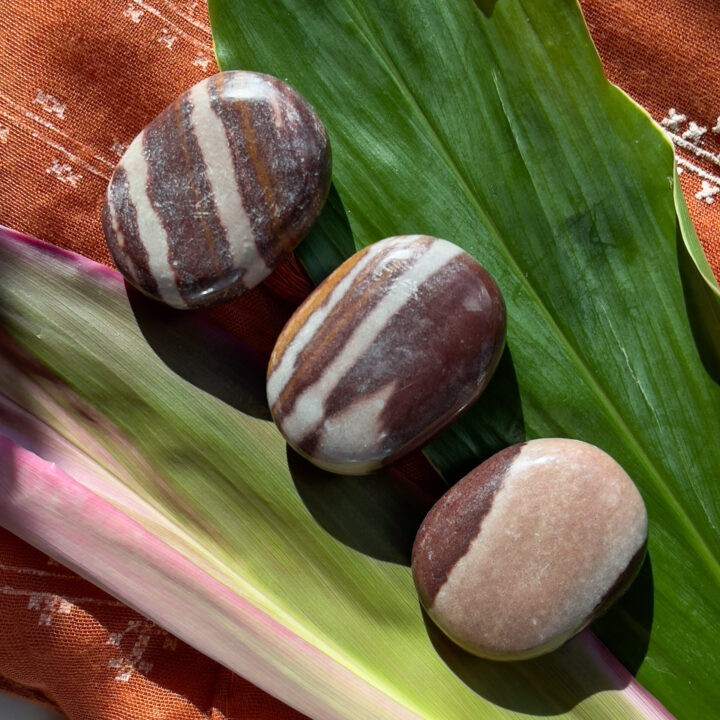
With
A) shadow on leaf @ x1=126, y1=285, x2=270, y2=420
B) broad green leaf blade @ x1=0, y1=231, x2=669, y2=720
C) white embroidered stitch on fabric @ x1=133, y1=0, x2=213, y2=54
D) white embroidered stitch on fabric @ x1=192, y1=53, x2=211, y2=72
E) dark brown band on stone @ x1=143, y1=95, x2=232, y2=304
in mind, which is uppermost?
white embroidered stitch on fabric @ x1=133, y1=0, x2=213, y2=54

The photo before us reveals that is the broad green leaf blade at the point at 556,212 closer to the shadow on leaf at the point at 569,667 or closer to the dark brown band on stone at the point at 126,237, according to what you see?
the shadow on leaf at the point at 569,667

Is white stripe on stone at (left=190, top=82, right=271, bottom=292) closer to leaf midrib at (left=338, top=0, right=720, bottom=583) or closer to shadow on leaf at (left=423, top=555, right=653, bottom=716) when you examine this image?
leaf midrib at (left=338, top=0, right=720, bottom=583)

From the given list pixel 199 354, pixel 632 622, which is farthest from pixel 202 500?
pixel 632 622

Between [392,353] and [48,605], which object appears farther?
[48,605]

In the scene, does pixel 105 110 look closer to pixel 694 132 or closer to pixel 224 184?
pixel 224 184

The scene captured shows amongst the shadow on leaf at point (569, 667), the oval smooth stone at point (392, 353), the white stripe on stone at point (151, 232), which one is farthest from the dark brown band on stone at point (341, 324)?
the shadow on leaf at point (569, 667)

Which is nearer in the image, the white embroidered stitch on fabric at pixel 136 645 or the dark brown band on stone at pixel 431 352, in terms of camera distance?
the dark brown band on stone at pixel 431 352

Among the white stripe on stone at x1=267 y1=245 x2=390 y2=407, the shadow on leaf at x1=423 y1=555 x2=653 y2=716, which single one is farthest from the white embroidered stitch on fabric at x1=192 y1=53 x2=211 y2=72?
the shadow on leaf at x1=423 y1=555 x2=653 y2=716
